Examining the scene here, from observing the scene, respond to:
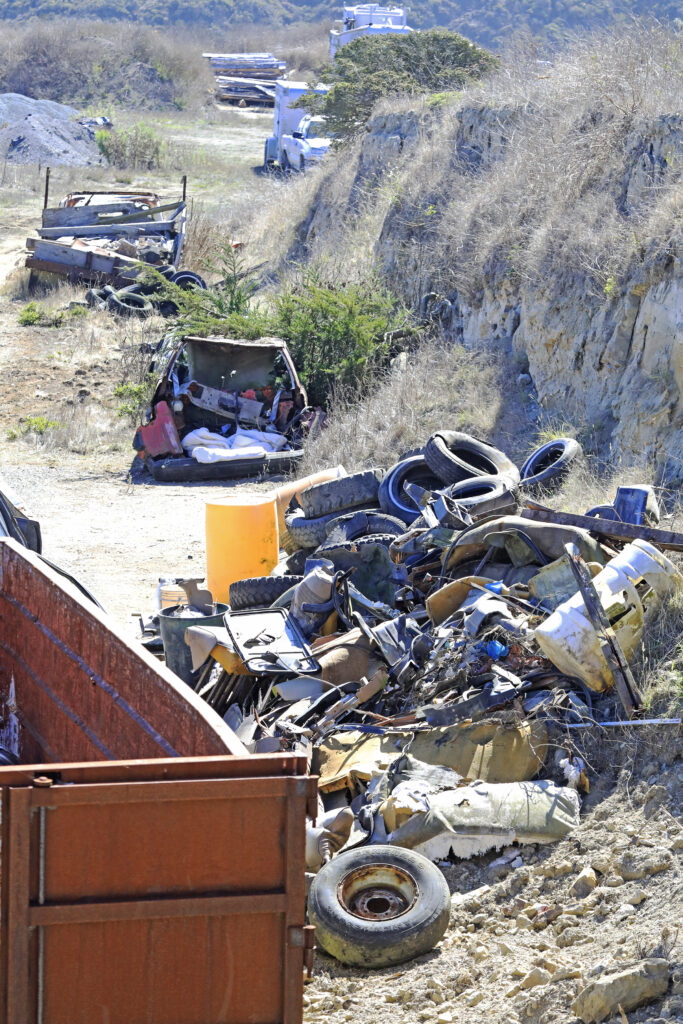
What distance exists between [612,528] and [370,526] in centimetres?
211

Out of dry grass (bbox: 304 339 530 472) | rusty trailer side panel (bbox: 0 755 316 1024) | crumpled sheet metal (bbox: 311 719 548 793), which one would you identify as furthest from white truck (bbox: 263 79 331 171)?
rusty trailer side panel (bbox: 0 755 316 1024)

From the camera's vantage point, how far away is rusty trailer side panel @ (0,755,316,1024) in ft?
8.45

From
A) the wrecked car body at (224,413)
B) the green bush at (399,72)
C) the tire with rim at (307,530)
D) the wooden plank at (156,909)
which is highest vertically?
the green bush at (399,72)

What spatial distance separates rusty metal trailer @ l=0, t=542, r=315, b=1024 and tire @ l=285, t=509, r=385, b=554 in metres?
5.40

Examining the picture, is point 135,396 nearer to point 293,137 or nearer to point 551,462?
point 551,462

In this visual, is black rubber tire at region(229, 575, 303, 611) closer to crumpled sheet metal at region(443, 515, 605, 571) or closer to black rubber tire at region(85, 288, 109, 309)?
crumpled sheet metal at region(443, 515, 605, 571)

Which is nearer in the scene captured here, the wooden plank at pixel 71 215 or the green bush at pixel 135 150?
the wooden plank at pixel 71 215

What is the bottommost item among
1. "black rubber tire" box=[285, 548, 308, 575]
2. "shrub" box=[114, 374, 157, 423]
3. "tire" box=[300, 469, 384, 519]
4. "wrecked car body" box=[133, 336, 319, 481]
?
"shrub" box=[114, 374, 157, 423]

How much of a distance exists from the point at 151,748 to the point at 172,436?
369 inches

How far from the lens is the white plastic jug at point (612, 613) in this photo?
5297 millimetres

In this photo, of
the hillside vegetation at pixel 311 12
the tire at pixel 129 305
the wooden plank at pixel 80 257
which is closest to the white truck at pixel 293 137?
the wooden plank at pixel 80 257

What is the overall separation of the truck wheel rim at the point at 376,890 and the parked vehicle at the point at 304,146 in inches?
1110

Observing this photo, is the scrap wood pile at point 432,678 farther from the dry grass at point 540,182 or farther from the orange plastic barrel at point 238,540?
the dry grass at point 540,182

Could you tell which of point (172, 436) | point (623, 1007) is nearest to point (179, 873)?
point (623, 1007)
